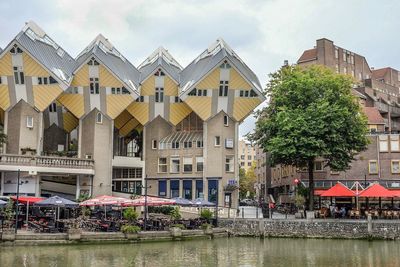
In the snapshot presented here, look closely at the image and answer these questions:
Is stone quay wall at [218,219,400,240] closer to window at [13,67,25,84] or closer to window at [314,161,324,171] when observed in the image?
window at [314,161,324,171]

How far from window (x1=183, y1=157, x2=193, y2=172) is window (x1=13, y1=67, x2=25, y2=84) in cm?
2087

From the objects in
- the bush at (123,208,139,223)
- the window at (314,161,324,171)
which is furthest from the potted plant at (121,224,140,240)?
the window at (314,161,324,171)

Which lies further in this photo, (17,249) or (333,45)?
(333,45)

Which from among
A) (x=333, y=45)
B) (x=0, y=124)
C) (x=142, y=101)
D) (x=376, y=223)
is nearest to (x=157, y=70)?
(x=142, y=101)

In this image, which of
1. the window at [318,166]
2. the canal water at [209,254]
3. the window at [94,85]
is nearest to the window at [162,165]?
the window at [94,85]

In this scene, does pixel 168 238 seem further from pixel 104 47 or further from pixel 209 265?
pixel 104 47

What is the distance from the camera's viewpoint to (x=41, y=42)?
204 ft

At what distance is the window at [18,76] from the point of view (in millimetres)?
58688

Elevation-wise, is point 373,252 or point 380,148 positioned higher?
point 380,148

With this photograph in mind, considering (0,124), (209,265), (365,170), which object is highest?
(0,124)

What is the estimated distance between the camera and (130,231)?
40.8 metres

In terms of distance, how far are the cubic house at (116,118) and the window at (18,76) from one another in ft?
0.37

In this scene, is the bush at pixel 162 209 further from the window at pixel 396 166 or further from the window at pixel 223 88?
the window at pixel 396 166

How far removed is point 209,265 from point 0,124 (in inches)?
1636
